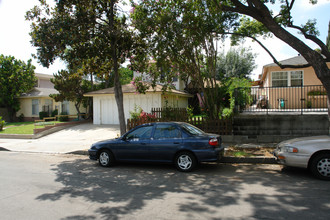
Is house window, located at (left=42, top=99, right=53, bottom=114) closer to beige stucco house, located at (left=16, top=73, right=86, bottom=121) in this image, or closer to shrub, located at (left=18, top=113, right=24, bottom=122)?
beige stucco house, located at (left=16, top=73, right=86, bottom=121)

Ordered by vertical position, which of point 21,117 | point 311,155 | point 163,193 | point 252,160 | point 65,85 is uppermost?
point 65,85

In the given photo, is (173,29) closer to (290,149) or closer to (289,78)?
(290,149)

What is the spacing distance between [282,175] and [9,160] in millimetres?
9776

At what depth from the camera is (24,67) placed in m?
27.7

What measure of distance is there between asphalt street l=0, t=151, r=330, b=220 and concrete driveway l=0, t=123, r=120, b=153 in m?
4.45

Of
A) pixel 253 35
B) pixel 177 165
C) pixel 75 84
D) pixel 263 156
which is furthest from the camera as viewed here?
pixel 75 84

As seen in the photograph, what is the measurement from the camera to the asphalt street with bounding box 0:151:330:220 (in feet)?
13.8

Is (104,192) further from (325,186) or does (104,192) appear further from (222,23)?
(222,23)

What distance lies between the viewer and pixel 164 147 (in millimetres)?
7258

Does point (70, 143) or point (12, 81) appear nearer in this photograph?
point (70, 143)

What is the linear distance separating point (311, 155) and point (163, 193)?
3.79m

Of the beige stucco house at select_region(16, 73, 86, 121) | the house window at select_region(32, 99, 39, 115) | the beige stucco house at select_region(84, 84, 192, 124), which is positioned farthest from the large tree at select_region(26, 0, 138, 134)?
the house window at select_region(32, 99, 39, 115)

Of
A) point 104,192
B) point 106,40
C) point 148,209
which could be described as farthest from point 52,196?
point 106,40

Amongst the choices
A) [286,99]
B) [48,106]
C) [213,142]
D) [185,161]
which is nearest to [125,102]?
[286,99]
